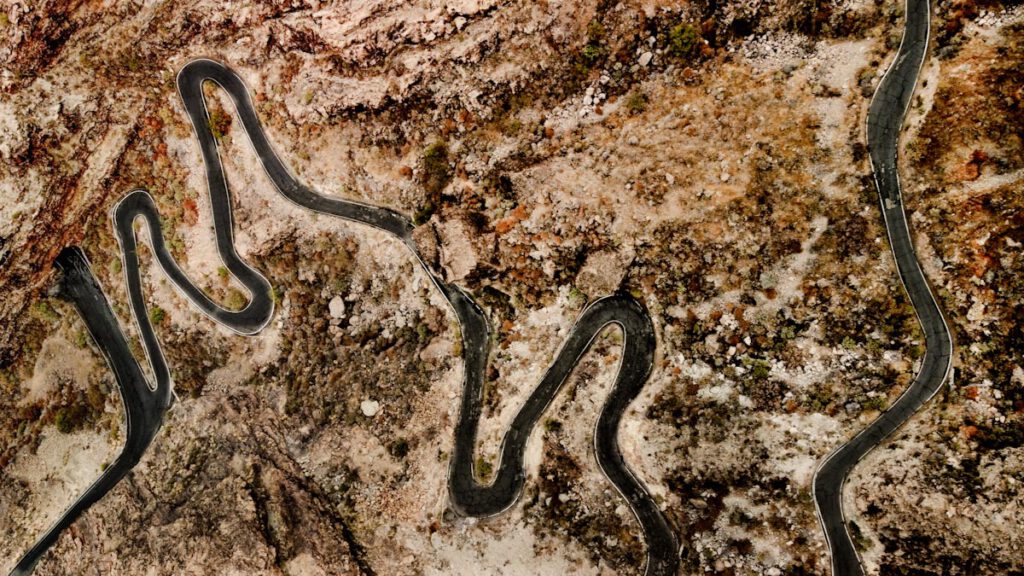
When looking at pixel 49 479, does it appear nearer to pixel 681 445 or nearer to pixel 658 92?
pixel 681 445

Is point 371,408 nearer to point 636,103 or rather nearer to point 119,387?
point 119,387

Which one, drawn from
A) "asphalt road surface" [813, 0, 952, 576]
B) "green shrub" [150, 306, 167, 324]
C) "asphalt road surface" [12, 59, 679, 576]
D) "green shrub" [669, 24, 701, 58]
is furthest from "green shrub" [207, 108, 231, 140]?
"asphalt road surface" [813, 0, 952, 576]

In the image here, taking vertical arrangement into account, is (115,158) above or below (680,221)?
above

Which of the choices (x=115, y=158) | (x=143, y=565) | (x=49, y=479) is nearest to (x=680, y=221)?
(x=115, y=158)

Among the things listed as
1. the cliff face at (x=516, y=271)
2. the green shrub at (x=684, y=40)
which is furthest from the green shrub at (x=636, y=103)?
the green shrub at (x=684, y=40)

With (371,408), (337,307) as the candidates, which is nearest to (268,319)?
(337,307)

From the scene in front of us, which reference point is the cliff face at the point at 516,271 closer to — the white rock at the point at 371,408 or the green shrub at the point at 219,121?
the green shrub at the point at 219,121
